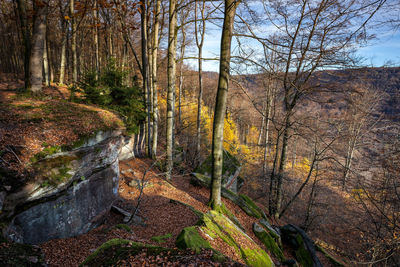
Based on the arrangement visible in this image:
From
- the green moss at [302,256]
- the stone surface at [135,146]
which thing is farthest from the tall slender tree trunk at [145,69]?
the green moss at [302,256]

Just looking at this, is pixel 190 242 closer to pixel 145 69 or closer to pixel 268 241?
pixel 268 241

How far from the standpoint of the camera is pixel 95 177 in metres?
4.98

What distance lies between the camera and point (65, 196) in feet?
13.2

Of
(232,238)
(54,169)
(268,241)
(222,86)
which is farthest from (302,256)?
(54,169)

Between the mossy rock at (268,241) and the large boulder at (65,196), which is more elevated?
the large boulder at (65,196)

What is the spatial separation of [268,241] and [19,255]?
6483 mm

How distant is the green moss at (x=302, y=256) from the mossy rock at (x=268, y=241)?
1.32 meters

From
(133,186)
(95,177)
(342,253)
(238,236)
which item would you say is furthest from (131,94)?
(342,253)

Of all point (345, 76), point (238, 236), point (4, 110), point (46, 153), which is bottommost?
point (238, 236)

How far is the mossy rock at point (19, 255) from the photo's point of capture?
219 cm

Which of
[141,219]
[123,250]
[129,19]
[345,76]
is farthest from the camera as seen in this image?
[129,19]

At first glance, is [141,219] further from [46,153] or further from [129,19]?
[129,19]

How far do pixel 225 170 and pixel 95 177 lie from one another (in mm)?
6478

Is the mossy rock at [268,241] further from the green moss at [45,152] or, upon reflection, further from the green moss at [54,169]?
the green moss at [45,152]
